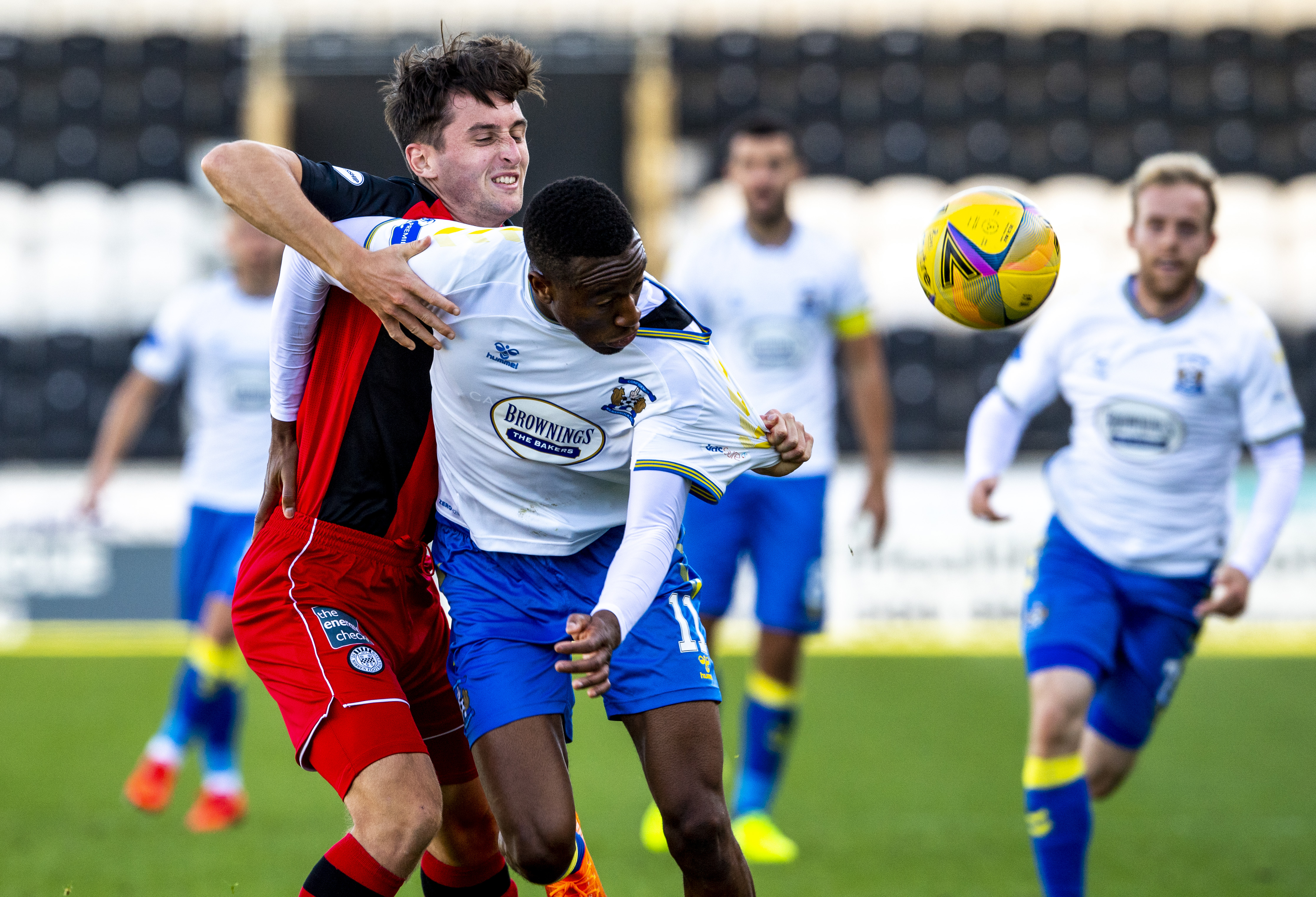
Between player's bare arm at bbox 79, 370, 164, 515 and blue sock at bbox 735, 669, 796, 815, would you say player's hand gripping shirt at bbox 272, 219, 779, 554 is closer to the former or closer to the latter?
blue sock at bbox 735, 669, 796, 815

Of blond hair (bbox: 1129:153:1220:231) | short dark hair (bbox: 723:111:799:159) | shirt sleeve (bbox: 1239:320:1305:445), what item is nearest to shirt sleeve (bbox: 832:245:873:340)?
short dark hair (bbox: 723:111:799:159)

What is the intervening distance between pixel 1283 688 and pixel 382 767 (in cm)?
776

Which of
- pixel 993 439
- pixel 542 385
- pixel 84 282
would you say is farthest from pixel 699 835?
pixel 84 282

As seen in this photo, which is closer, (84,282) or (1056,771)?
(1056,771)

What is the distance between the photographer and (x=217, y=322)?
22.0ft

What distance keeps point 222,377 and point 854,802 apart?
11.5ft

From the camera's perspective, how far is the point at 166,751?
6066 millimetres

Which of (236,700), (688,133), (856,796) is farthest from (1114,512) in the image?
(688,133)

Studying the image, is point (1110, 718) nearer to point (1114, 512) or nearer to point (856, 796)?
point (1114, 512)

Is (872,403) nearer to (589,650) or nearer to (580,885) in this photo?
(580,885)

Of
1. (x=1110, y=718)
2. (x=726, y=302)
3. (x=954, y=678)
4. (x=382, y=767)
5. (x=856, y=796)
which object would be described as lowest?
(x=954, y=678)

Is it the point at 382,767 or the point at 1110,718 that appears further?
the point at 1110,718

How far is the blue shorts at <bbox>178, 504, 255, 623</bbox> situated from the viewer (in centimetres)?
638

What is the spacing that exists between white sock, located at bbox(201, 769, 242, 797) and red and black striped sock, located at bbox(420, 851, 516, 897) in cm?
273
